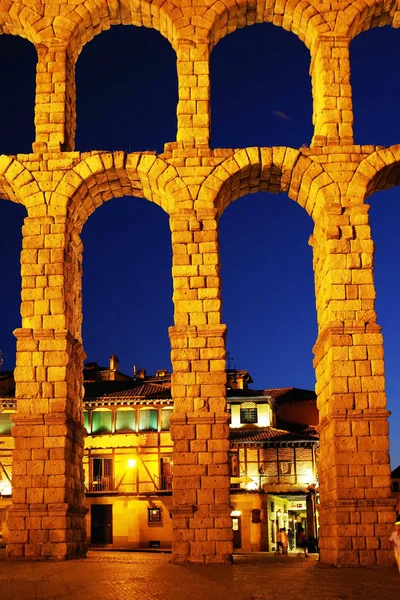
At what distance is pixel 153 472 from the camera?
120ft

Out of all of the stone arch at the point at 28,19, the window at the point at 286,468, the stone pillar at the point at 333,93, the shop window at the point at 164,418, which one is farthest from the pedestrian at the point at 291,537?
the stone arch at the point at 28,19

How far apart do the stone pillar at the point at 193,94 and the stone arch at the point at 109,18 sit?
2.49ft

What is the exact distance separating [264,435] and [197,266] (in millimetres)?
21172

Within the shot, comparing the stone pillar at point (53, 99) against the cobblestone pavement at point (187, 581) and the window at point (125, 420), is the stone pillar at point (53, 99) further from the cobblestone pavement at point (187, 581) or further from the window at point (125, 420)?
the window at point (125, 420)

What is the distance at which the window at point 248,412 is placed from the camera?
3962 centimetres

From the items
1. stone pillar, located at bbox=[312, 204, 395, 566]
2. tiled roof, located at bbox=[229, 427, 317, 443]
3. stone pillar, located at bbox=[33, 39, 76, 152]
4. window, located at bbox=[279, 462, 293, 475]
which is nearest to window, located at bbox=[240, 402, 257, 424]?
tiled roof, located at bbox=[229, 427, 317, 443]

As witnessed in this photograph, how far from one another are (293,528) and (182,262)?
25.5 metres

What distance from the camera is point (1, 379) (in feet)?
138

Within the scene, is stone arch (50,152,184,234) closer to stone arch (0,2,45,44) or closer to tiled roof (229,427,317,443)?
stone arch (0,2,45,44)

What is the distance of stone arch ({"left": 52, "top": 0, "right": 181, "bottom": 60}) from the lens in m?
19.5

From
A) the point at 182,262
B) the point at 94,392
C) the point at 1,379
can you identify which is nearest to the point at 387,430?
the point at 182,262

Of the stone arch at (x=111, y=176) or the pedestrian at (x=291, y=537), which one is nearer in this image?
the stone arch at (x=111, y=176)

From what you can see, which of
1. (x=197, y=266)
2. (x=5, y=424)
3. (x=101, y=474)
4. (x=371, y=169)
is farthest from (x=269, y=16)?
(x=5, y=424)

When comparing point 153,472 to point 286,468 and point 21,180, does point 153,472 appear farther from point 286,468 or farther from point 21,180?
point 21,180
